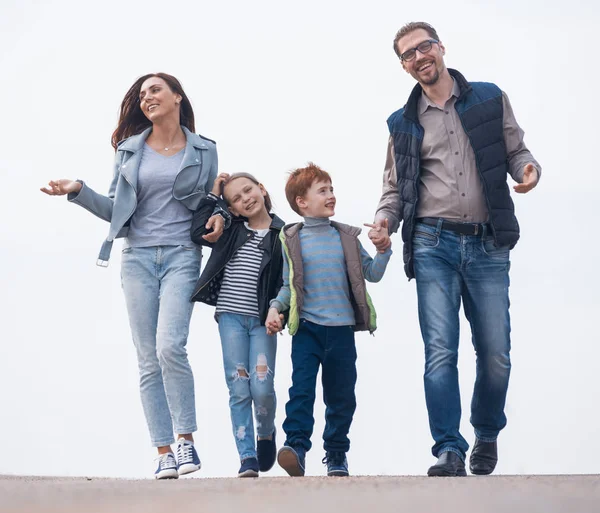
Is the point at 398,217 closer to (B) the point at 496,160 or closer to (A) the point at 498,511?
(B) the point at 496,160

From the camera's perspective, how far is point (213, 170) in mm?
8117

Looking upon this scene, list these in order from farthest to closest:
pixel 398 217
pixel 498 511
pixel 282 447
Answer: pixel 398 217
pixel 282 447
pixel 498 511

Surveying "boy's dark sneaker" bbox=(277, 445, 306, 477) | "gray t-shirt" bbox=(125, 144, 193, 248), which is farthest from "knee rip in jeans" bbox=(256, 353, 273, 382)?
"gray t-shirt" bbox=(125, 144, 193, 248)

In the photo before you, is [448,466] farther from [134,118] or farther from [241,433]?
[134,118]

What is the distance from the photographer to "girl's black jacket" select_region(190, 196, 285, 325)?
24.7 ft

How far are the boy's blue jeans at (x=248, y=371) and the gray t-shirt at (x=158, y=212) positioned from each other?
0.63 meters

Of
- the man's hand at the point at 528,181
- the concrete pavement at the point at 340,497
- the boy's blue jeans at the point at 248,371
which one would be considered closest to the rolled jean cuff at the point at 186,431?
the boy's blue jeans at the point at 248,371

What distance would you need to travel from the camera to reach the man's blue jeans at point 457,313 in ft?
23.1

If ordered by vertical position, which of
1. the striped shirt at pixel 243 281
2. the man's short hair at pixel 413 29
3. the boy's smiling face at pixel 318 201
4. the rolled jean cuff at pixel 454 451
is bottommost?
the rolled jean cuff at pixel 454 451

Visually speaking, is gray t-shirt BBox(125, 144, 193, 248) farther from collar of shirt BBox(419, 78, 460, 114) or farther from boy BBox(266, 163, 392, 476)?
collar of shirt BBox(419, 78, 460, 114)

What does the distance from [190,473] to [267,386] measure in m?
0.72

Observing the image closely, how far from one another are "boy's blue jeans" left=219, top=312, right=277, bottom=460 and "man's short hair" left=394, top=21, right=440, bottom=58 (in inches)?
78.1

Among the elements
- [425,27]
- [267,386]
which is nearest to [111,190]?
[267,386]

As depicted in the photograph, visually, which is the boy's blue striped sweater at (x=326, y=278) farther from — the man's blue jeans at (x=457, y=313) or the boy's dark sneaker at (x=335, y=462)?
the boy's dark sneaker at (x=335, y=462)
